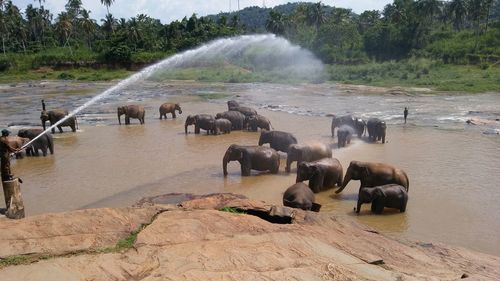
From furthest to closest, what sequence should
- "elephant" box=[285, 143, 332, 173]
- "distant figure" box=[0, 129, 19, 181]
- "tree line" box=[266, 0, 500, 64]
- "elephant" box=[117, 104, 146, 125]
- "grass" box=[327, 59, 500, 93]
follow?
"tree line" box=[266, 0, 500, 64] → "grass" box=[327, 59, 500, 93] → "elephant" box=[117, 104, 146, 125] → "elephant" box=[285, 143, 332, 173] → "distant figure" box=[0, 129, 19, 181]

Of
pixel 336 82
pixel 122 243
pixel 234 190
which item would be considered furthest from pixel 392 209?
pixel 336 82

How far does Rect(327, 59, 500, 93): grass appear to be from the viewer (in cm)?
4728

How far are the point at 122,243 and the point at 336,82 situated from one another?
52795mm

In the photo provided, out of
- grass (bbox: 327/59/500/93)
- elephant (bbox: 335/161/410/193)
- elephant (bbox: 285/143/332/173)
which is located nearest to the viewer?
elephant (bbox: 335/161/410/193)

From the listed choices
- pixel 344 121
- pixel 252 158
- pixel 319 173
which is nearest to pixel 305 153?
pixel 252 158

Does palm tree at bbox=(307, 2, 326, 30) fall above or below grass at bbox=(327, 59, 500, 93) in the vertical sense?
above

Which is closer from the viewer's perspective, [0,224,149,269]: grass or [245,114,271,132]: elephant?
[0,224,149,269]: grass

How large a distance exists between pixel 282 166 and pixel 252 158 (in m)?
1.84

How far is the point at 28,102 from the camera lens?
41688 millimetres

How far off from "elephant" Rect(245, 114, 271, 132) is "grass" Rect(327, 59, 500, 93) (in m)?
28.4

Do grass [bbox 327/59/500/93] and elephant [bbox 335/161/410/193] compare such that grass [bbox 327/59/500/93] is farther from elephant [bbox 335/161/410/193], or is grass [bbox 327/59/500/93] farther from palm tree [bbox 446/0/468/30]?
elephant [bbox 335/161/410/193]

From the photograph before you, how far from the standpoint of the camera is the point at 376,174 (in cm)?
1302

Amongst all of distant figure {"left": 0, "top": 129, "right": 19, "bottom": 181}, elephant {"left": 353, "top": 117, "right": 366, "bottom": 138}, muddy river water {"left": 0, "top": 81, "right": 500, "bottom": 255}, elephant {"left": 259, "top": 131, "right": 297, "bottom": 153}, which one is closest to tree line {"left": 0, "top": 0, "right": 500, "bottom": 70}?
muddy river water {"left": 0, "top": 81, "right": 500, "bottom": 255}

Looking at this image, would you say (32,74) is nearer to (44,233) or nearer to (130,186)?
(130,186)
